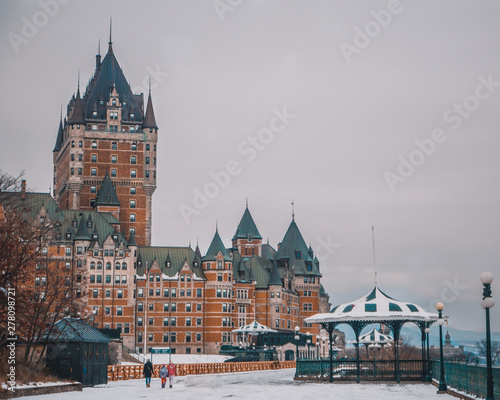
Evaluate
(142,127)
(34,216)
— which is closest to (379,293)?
(34,216)

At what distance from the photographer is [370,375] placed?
49.7 meters

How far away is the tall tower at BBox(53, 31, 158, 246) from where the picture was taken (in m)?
140

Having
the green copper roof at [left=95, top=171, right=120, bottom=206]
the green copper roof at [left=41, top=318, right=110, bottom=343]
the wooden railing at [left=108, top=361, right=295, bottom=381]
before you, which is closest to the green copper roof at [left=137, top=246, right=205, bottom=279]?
the green copper roof at [left=95, top=171, right=120, bottom=206]

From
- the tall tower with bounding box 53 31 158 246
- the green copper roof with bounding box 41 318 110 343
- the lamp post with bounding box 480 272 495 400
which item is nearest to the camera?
the lamp post with bounding box 480 272 495 400

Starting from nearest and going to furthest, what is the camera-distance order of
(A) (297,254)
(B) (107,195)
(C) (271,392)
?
1. (C) (271,392)
2. (B) (107,195)
3. (A) (297,254)

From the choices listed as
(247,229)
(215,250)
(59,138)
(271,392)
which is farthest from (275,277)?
(271,392)

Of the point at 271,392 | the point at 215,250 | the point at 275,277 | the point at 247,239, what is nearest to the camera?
the point at 271,392

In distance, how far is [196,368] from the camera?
220 feet

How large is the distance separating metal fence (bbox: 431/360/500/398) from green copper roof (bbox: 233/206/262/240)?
11556 cm

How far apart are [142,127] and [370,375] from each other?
10158 centimetres

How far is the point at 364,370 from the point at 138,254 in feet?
282

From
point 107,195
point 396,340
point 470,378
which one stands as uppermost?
point 107,195

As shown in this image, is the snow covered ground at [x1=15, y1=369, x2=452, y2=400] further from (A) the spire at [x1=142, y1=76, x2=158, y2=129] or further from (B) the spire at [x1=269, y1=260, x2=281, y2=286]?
(A) the spire at [x1=142, y1=76, x2=158, y2=129]

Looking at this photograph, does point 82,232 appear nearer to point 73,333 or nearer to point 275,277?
point 275,277
